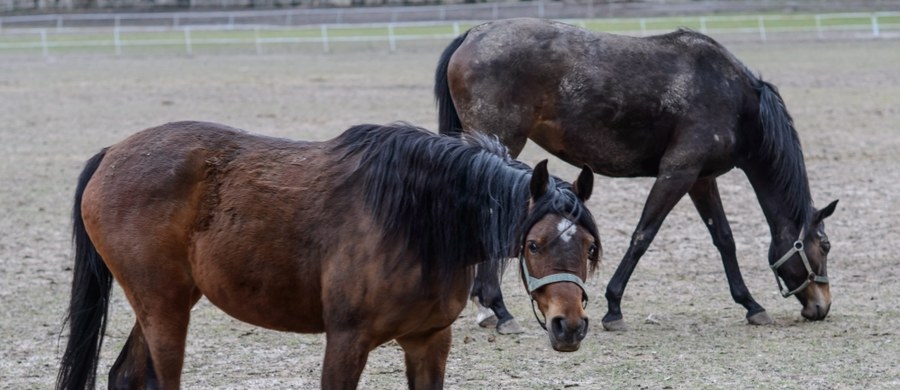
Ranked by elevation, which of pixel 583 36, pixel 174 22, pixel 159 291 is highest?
pixel 583 36

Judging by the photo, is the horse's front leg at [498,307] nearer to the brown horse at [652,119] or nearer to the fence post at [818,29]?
the brown horse at [652,119]

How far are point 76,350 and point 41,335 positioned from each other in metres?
1.88

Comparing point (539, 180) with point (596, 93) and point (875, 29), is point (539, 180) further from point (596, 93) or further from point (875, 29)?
point (875, 29)

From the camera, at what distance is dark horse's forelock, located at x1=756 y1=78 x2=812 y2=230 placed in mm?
7008

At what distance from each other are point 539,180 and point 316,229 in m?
1.00

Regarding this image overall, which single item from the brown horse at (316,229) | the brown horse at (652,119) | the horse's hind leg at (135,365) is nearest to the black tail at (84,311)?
the brown horse at (316,229)

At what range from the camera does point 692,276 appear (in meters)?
8.45

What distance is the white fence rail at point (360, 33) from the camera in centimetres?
3269

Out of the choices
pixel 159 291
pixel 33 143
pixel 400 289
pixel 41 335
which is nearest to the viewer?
pixel 400 289

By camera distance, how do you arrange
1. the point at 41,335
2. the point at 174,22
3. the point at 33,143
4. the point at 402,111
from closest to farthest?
the point at 41,335
the point at 33,143
the point at 402,111
the point at 174,22

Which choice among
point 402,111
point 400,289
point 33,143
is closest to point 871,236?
point 400,289

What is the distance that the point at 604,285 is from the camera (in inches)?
322

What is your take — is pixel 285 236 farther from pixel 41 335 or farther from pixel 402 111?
pixel 402 111

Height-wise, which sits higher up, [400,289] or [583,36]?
[583,36]
